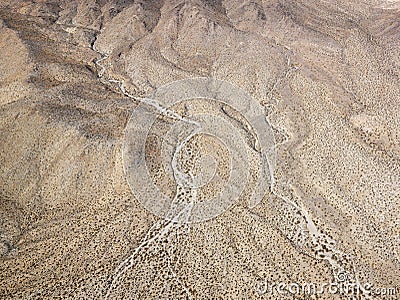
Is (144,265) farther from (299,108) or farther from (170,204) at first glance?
(299,108)

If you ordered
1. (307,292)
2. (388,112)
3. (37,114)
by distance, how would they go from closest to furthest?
(307,292) < (37,114) < (388,112)

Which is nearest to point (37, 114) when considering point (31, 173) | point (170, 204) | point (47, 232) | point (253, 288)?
point (31, 173)

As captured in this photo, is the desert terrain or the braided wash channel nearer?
the desert terrain

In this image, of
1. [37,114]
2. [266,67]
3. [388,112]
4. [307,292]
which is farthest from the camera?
[266,67]

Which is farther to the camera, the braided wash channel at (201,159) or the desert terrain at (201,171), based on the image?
the braided wash channel at (201,159)

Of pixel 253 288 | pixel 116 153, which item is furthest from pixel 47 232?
pixel 253 288

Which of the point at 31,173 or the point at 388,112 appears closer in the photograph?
the point at 31,173

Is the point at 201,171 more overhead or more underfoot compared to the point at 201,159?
more underfoot

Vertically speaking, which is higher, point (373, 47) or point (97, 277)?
point (373, 47)
